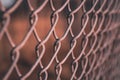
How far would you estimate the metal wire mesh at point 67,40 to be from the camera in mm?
911

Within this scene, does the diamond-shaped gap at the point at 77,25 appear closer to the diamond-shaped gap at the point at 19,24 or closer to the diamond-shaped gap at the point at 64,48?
the diamond-shaped gap at the point at 64,48

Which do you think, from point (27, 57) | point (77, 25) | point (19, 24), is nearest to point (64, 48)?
point (77, 25)

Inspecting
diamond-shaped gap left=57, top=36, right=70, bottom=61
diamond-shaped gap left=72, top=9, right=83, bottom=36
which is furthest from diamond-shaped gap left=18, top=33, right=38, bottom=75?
diamond-shaped gap left=72, top=9, right=83, bottom=36

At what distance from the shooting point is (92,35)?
155 cm

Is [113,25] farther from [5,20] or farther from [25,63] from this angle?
[25,63]

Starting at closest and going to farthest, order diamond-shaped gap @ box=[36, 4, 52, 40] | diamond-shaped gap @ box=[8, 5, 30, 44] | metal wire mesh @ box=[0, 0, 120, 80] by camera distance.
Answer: metal wire mesh @ box=[0, 0, 120, 80] < diamond-shaped gap @ box=[36, 4, 52, 40] < diamond-shaped gap @ box=[8, 5, 30, 44]

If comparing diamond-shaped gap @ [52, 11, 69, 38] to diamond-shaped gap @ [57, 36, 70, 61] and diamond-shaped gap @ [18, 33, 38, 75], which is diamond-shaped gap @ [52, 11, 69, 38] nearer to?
diamond-shaped gap @ [57, 36, 70, 61]

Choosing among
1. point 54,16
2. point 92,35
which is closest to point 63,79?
point 92,35

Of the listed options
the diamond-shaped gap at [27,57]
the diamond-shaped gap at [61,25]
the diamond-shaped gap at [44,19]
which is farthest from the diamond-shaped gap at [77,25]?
the diamond-shaped gap at [27,57]

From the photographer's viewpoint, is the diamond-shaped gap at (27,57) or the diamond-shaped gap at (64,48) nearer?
the diamond-shaped gap at (64,48)

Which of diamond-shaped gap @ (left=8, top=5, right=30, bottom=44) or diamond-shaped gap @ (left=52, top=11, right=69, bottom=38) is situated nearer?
Result: diamond-shaped gap @ (left=52, top=11, right=69, bottom=38)

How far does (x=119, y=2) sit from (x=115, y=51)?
0.38 metres

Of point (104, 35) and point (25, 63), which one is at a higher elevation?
point (25, 63)

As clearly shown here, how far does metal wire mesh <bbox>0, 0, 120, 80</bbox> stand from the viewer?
2.99 feet
